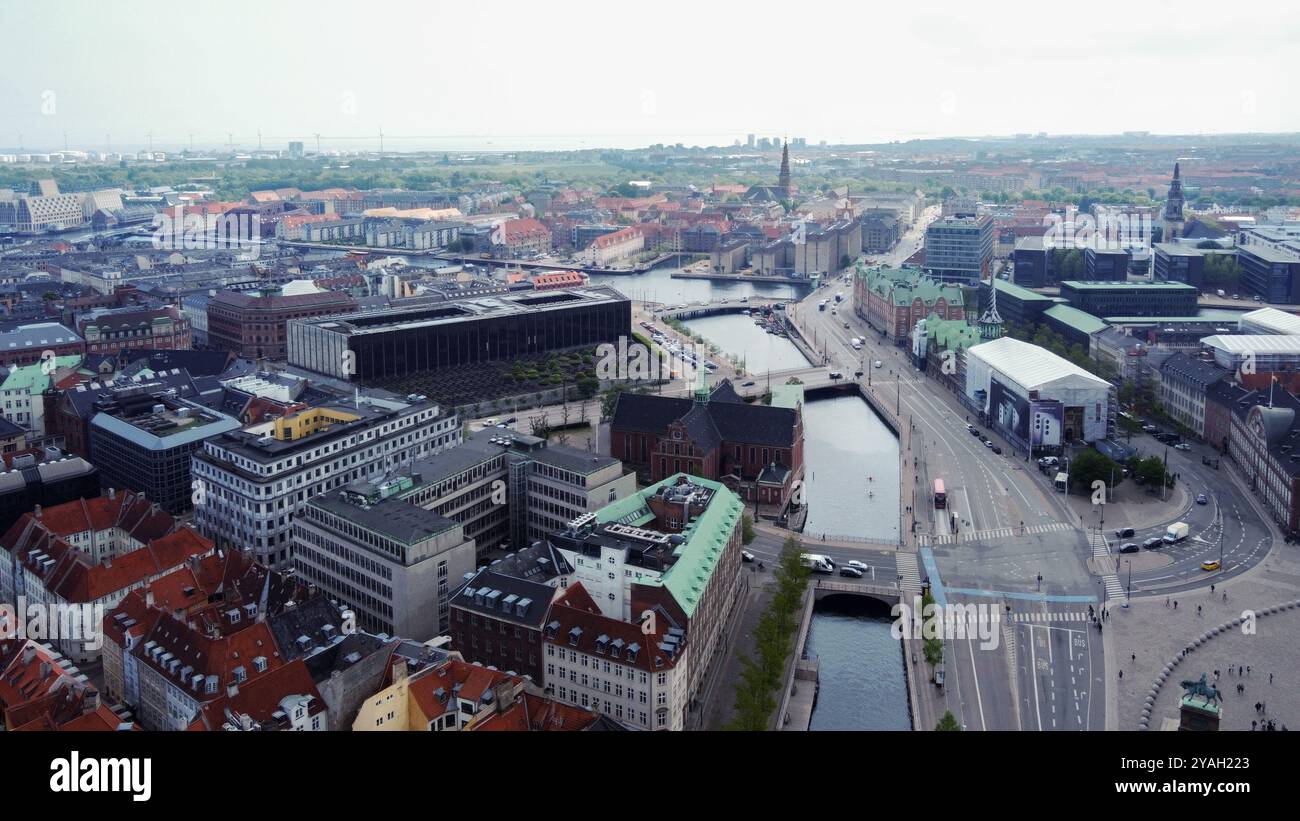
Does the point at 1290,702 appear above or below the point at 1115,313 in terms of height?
below

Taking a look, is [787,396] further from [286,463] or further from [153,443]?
[153,443]

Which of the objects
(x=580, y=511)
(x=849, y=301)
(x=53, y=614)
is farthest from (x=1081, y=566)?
(x=849, y=301)

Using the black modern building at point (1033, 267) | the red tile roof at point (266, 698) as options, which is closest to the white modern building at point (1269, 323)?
the black modern building at point (1033, 267)

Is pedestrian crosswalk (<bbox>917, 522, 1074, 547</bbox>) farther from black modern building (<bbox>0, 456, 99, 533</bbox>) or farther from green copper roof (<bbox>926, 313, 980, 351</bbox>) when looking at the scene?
black modern building (<bbox>0, 456, 99, 533</bbox>)

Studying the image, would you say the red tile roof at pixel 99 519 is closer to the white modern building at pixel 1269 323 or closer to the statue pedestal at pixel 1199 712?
the statue pedestal at pixel 1199 712
